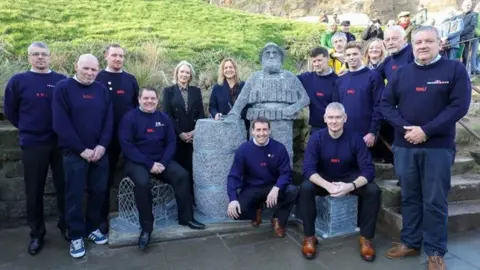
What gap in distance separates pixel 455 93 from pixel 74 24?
9.59 metres

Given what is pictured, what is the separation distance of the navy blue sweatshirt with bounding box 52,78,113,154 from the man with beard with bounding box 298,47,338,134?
2283 mm

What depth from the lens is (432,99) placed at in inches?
125

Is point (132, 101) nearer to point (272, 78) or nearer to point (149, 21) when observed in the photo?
point (272, 78)

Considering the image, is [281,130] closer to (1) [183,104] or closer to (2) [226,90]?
(2) [226,90]

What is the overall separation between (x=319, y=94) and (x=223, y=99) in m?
1.14

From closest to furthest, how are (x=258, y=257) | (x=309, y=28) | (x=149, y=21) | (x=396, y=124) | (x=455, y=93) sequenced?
(x=455, y=93) → (x=396, y=124) → (x=258, y=257) → (x=149, y=21) → (x=309, y=28)

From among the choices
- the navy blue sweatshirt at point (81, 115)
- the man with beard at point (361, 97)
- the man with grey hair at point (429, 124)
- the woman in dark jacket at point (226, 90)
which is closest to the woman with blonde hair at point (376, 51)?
the man with beard at point (361, 97)

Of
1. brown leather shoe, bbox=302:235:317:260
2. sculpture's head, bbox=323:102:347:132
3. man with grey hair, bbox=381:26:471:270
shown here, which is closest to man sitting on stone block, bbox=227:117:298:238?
brown leather shoe, bbox=302:235:317:260

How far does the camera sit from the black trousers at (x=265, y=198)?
4125 mm

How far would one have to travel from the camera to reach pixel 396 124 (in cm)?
336

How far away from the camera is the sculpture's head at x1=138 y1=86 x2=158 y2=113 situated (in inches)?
164

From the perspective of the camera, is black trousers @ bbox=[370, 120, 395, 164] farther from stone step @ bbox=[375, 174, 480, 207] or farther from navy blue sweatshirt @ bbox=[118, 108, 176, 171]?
navy blue sweatshirt @ bbox=[118, 108, 176, 171]

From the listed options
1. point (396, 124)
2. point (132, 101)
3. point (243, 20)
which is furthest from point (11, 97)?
point (243, 20)

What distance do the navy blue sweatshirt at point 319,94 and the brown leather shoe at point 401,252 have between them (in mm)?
1605
